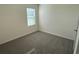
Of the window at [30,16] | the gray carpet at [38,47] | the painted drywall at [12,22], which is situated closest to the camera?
the gray carpet at [38,47]

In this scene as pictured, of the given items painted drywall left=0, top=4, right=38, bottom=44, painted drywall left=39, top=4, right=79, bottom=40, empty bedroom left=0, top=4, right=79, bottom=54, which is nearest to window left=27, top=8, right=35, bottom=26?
empty bedroom left=0, top=4, right=79, bottom=54

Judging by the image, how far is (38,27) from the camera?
4891mm

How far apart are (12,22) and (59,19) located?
2.17 metres

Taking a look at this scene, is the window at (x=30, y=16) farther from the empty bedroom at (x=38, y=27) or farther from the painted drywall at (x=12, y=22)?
the painted drywall at (x=12, y=22)

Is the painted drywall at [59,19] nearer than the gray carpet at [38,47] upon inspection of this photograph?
No

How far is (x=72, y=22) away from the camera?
3455mm

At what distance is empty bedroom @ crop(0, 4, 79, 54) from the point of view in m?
2.87

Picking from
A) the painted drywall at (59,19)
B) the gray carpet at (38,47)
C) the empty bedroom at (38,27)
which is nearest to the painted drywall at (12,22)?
the empty bedroom at (38,27)

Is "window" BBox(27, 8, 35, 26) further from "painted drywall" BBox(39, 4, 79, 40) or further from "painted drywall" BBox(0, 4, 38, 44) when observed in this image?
"painted drywall" BBox(39, 4, 79, 40)

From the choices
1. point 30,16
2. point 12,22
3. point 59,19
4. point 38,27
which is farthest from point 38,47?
point 38,27

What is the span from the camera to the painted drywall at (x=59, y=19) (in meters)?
3.39

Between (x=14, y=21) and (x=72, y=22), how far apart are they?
2.48m
